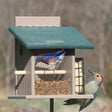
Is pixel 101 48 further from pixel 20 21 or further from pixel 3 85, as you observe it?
pixel 20 21

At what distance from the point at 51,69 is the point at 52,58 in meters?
0.17

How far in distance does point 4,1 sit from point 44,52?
14277 mm

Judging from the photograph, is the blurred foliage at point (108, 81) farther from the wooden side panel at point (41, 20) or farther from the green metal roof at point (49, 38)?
the green metal roof at point (49, 38)

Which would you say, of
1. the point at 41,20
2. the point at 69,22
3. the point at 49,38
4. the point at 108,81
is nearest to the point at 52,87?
the point at 49,38

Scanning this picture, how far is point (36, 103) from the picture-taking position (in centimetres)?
1545

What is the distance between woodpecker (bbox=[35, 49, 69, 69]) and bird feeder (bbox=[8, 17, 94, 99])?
0.05m

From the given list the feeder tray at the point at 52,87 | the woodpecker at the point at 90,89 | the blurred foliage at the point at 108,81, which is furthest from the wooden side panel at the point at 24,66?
the blurred foliage at the point at 108,81

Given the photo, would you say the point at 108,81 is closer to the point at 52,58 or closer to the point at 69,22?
the point at 69,22

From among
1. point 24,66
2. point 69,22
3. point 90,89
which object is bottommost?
point 90,89

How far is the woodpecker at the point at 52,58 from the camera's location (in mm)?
6359

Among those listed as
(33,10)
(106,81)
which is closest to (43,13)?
(33,10)

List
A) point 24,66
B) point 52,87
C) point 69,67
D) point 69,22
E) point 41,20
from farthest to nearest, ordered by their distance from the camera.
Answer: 1. point 69,22
2. point 41,20
3. point 24,66
4. point 69,67
5. point 52,87

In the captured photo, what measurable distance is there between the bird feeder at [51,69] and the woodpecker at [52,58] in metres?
0.05

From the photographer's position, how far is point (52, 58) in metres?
6.38
